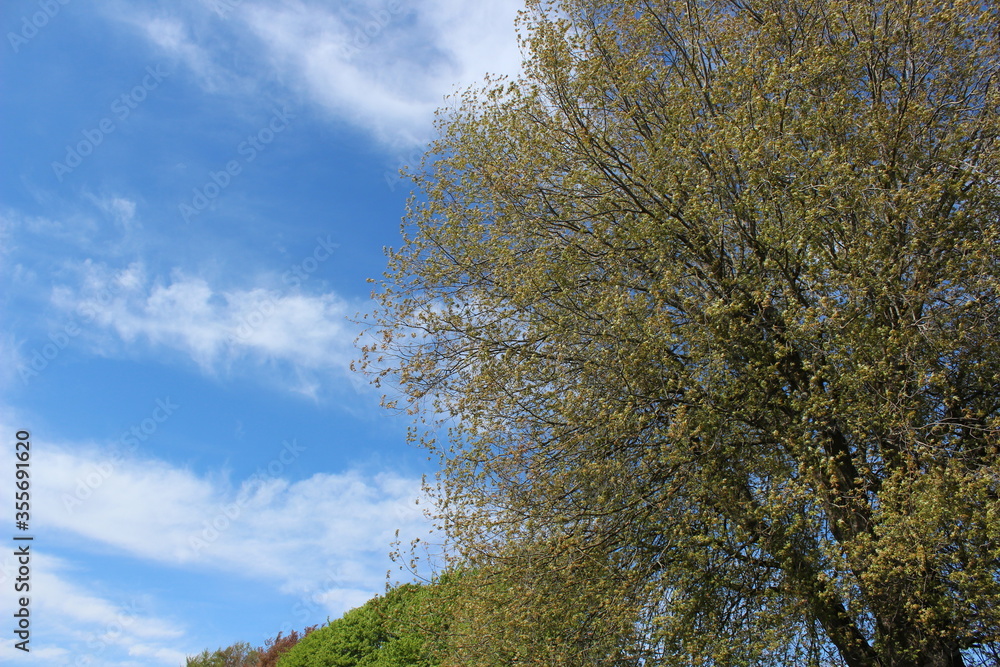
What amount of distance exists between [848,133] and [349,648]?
21.1m

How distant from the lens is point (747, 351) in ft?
33.0

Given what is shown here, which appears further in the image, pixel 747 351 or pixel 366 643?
pixel 366 643

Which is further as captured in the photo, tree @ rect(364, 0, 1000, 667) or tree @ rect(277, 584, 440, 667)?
tree @ rect(277, 584, 440, 667)

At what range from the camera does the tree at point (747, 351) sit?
338 inches

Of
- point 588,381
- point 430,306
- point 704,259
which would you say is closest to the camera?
point 588,381

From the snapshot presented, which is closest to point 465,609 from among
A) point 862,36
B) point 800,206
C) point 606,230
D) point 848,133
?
point 606,230

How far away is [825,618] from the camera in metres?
9.45

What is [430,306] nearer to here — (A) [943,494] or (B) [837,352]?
(B) [837,352]

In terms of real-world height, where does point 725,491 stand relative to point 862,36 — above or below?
below

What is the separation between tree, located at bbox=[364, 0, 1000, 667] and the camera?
28.2 ft

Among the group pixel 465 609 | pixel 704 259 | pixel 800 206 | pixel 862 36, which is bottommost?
pixel 465 609

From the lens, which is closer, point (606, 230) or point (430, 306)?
point (606, 230)

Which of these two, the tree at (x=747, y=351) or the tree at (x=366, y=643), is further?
the tree at (x=366, y=643)

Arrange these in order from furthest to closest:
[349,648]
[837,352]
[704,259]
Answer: [349,648], [704,259], [837,352]
